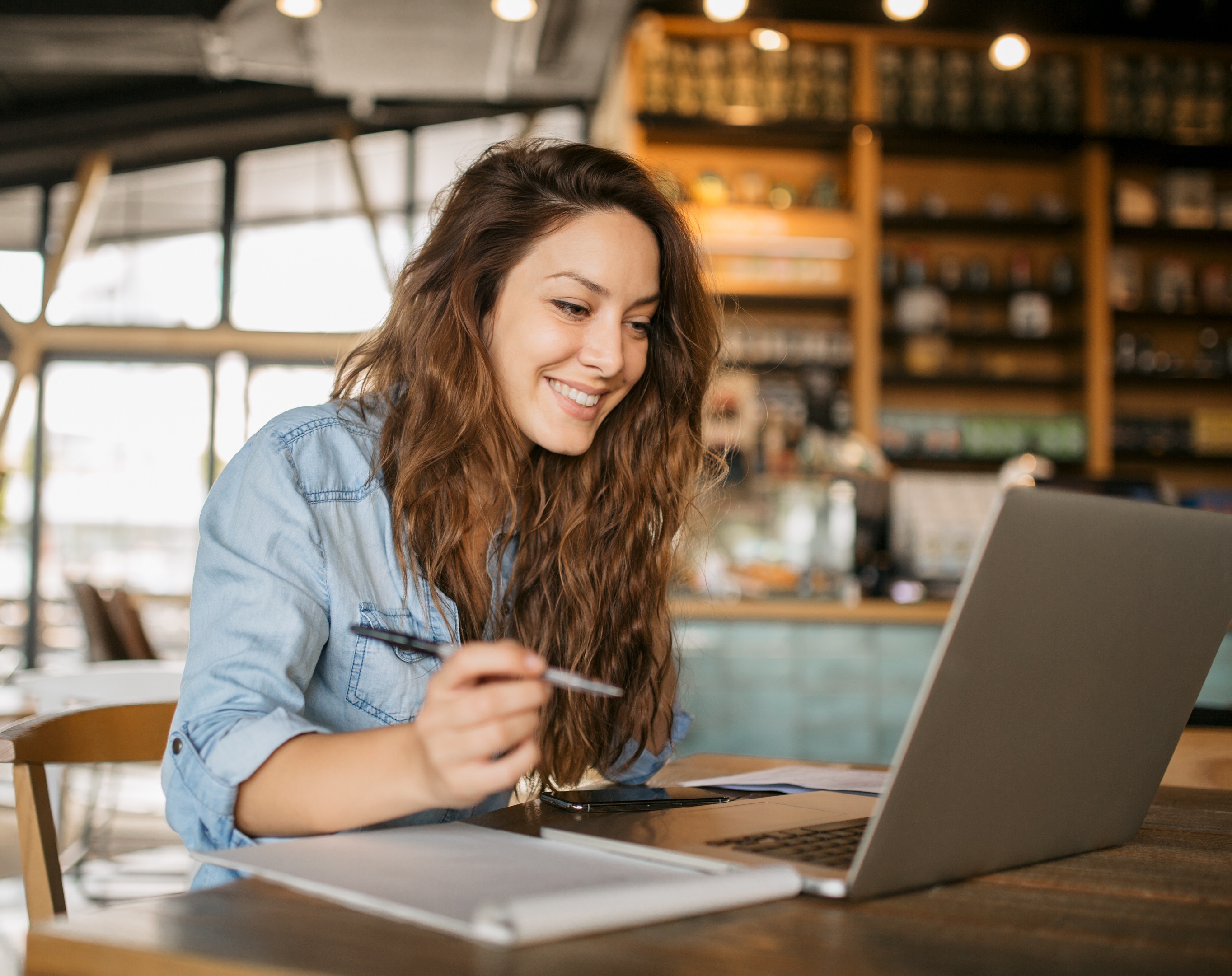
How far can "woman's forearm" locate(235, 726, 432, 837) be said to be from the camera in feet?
2.56

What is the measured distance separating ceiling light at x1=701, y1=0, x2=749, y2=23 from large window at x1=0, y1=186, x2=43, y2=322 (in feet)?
16.9

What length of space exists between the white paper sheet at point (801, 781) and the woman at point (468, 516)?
0.13m

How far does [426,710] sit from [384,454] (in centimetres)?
53

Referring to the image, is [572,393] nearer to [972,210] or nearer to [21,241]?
[972,210]

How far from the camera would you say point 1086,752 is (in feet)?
2.63

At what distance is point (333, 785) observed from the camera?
32.1 inches

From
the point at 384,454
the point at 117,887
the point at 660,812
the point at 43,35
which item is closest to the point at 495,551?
the point at 384,454

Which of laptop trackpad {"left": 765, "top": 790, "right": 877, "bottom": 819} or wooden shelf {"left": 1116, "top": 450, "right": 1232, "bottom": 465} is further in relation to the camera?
wooden shelf {"left": 1116, "top": 450, "right": 1232, "bottom": 465}

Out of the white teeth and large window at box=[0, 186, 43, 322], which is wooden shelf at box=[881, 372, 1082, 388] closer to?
the white teeth

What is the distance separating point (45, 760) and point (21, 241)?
774 cm

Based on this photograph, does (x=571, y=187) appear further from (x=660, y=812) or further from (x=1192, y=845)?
(x=1192, y=845)

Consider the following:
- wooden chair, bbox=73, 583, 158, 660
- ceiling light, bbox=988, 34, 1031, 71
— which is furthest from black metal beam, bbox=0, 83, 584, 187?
wooden chair, bbox=73, 583, 158, 660

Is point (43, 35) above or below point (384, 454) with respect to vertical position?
above

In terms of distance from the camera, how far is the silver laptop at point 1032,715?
0.65 m
